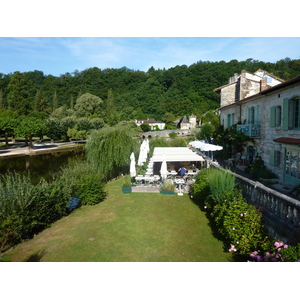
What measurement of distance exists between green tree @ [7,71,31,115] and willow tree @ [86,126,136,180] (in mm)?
52373

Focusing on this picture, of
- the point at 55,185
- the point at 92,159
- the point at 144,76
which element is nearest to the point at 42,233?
the point at 55,185

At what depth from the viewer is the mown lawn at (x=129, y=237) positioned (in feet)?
19.5

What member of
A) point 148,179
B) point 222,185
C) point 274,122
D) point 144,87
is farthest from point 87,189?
point 144,87

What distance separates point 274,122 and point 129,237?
11216 millimetres

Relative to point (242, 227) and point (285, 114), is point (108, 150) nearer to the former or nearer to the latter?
point (285, 114)

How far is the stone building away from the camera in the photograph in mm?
11305

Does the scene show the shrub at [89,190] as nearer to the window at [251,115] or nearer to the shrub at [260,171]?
the shrub at [260,171]

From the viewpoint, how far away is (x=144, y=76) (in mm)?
111125

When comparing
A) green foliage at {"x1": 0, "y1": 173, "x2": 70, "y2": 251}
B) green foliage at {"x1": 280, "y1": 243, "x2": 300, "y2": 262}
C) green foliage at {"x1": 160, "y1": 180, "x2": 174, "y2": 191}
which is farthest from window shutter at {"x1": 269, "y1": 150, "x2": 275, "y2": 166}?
green foliage at {"x1": 0, "y1": 173, "x2": 70, "y2": 251}

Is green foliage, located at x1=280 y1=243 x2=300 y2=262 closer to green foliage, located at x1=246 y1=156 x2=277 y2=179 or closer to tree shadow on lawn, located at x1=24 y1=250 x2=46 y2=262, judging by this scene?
tree shadow on lawn, located at x1=24 y1=250 x2=46 y2=262

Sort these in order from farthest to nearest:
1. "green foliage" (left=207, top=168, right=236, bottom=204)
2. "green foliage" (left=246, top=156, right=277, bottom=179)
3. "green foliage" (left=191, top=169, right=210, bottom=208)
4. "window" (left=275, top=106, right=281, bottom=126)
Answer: "window" (left=275, top=106, right=281, bottom=126)
"green foliage" (left=246, top=156, right=277, bottom=179)
"green foliage" (left=191, top=169, right=210, bottom=208)
"green foliage" (left=207, top=168, right=236, bottom=204)

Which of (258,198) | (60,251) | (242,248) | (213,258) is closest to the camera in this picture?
(242,248)

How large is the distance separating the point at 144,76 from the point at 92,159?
101 meters

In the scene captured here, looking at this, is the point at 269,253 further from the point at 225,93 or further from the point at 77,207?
the point at 225,93
